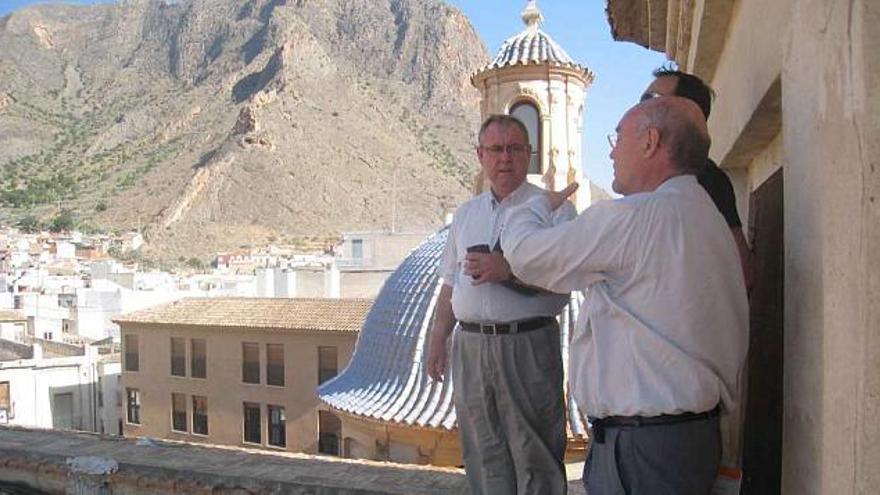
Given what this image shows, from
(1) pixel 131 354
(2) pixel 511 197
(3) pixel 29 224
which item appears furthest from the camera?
(3) pixel 29 224

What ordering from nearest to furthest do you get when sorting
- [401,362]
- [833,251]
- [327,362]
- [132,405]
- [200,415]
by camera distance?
1. [833,251]
2. [401,362]
3. [327,362]
4. [200,415]
5. [132,405]

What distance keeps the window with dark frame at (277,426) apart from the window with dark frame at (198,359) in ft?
9.45

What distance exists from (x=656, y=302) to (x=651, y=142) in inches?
14.3

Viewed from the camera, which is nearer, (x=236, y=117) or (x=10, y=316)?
(x=10, y=316)

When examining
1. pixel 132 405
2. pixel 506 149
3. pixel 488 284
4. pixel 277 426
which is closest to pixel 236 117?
pixel 132 405

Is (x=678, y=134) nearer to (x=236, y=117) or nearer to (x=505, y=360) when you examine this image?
(x=505, y=360)

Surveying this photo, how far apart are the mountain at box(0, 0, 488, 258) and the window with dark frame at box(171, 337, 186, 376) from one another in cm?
4961

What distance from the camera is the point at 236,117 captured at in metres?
93.4

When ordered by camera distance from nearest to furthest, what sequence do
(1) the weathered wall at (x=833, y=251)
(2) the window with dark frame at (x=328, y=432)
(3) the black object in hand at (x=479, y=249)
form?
(1) the weathered wall at (x=833, y=251) < (3) the black object in hand at (x=479, y=249) < (2) the window with dark frame at (x=328, y=432)

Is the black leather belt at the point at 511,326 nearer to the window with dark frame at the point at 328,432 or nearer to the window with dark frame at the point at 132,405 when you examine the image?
the window with dark frame at the point at 328,432

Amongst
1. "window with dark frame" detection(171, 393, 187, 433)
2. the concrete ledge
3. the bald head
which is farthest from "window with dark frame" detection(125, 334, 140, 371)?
the bald head

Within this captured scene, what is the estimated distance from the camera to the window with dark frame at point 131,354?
28.6m

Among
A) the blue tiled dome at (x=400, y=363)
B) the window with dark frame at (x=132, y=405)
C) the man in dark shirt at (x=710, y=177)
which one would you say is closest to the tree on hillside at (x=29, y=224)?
the window with dark frame at (x=132, y=405)

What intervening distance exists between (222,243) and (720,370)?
78331 mm
